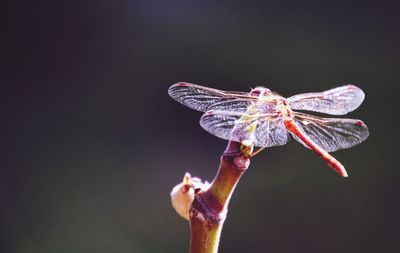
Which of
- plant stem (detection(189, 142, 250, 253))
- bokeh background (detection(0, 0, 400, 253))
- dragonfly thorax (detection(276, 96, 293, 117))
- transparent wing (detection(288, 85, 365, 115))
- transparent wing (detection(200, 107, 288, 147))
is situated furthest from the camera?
bokeh background (detection(0, 0, 400, 253))

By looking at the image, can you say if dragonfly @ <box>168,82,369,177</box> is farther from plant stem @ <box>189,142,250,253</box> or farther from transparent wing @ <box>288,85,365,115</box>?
plant stem @ <box>189,142,250,253</box>

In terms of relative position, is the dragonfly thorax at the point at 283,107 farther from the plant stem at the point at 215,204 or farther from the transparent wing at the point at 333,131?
the plant stem at the point at 215,204

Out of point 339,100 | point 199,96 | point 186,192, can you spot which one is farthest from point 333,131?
point 186,192

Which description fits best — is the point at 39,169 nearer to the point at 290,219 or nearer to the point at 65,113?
the point at 65,113

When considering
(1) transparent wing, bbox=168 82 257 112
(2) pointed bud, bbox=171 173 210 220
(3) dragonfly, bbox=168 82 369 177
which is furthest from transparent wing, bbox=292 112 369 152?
(2) pointed bud, bbox=171 173 210 220

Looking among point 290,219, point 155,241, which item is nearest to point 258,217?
point 290,219

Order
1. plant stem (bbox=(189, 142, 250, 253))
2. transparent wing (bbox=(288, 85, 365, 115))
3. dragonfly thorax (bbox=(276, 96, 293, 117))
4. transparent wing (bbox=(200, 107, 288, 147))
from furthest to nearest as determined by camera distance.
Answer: transparent wing (bbox=(288, 85, 365, 115)) < dragonfly thorax (bbox=(276, 96, 293, 117)) < transparent wing (bbox=(200, 107, 288, 147)) < plant stem (bbox=(189, 142, 250, 253))

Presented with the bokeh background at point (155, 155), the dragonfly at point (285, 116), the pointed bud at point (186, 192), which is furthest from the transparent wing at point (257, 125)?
the bokeh background at point (155, 155)

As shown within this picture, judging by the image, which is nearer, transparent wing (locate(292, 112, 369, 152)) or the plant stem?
the plant stem
